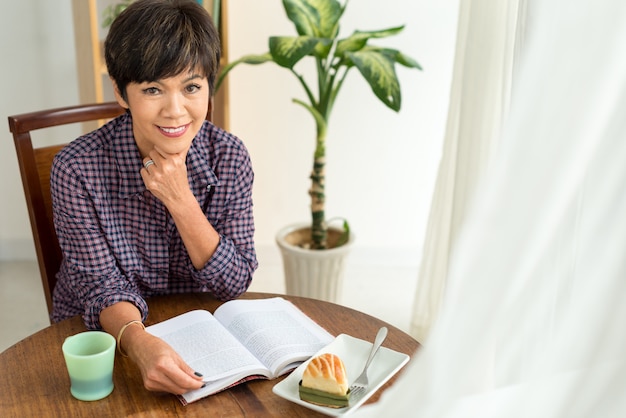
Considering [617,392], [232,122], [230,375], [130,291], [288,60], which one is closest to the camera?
[617,392]

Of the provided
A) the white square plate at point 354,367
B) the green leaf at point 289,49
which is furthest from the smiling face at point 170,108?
the green leaf at point 289,49

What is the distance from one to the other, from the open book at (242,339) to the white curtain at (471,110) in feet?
2.40

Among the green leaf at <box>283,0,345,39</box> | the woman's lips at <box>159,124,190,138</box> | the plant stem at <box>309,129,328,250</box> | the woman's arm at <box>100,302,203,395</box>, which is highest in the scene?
the green leaf at <box>283,0,345,39</box>

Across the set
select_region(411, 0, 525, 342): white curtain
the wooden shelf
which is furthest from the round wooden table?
the wooden shelf

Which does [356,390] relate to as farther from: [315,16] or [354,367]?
[315,16]

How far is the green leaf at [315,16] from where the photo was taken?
217 cm

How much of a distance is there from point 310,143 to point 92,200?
1.64 metres

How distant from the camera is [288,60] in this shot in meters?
2.05

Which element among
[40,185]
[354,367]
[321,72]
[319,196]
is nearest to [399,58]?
[321,72]

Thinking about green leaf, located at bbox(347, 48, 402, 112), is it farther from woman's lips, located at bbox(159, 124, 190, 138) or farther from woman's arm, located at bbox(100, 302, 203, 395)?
woman's arm, located at bbox(100, 302, 203, 395)

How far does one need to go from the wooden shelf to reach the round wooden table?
138 centimetres

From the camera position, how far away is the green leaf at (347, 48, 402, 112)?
207cm

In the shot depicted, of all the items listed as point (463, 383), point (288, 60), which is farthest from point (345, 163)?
point (463, 383)

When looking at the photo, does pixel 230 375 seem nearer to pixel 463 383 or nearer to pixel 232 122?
pixel 463 383
